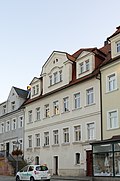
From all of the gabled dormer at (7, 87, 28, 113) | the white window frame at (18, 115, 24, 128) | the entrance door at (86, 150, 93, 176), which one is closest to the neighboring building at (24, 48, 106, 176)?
the entrance door at (86, 150, 93, 176)

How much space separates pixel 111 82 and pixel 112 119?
11.0 ft

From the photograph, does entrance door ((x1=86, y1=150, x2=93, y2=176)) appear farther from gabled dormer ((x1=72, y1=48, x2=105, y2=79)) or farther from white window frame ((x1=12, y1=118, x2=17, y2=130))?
white window frame ((x1=12, y1=118, x2=17, y2=130))

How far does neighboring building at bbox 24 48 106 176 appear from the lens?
3412 cm

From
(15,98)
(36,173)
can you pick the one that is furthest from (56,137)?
(15,98)

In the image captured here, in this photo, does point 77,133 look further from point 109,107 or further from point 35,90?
point 35,90

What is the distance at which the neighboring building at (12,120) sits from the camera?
48562 millimetres

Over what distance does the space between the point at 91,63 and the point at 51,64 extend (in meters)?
8.32

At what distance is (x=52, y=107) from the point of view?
40.6 m

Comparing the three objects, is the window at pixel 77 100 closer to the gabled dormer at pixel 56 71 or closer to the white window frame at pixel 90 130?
the gabled dormer at pixel 56 71

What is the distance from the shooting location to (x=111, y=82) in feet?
105

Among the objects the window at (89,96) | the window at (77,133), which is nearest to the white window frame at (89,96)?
the window at (89,96)

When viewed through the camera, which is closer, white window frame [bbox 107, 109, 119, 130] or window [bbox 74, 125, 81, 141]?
white window frame [bbox 107, 109, 119, 130]

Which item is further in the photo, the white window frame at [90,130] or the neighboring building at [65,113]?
the neighboring building at [65,113]

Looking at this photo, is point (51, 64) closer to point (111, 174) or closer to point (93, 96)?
point (93, 96)
